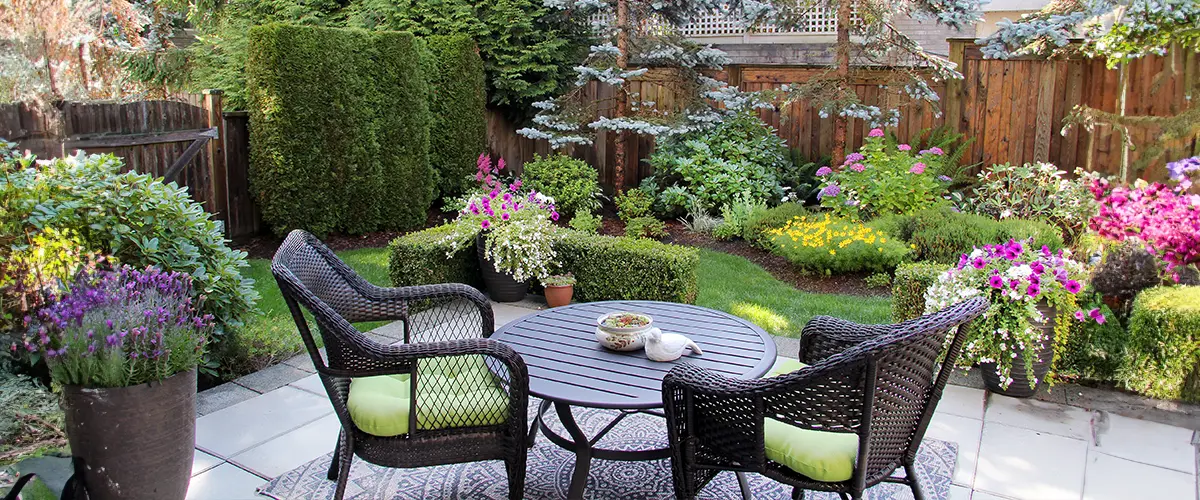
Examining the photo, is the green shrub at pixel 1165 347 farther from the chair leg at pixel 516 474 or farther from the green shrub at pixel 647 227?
the green shrub at pixel 647 227

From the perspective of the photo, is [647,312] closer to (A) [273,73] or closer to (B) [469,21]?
(A) [273,73]

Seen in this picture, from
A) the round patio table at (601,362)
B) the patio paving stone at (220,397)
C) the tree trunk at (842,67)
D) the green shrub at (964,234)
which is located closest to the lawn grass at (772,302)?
the green shrub at (964,234)

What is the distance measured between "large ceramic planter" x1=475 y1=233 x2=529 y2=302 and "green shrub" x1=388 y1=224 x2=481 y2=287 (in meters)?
0.14

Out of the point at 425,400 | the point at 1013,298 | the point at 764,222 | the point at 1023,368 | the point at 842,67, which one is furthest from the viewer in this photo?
the point at 842,67

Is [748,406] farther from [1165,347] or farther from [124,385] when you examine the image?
[1165,347]

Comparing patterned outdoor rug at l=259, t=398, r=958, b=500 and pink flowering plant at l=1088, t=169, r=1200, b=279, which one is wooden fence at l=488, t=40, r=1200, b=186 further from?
patterned outdoor rug at l=259, t=398, r=958, b=500

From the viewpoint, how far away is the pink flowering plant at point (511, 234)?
219 inches

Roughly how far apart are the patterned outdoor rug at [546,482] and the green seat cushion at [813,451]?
0.61m

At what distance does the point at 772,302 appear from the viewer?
576 cm

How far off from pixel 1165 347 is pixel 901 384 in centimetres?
211

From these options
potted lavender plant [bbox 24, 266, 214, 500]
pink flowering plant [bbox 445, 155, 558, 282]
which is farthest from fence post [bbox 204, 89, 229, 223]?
potted lavender plant [bbox 24, 266, 214, 500]

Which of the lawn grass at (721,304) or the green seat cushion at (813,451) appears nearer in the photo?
the green seat cushion at (813,451)

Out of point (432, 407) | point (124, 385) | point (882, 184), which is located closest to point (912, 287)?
point (432, 407)

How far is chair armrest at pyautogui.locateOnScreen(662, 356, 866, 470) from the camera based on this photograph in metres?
2.29
